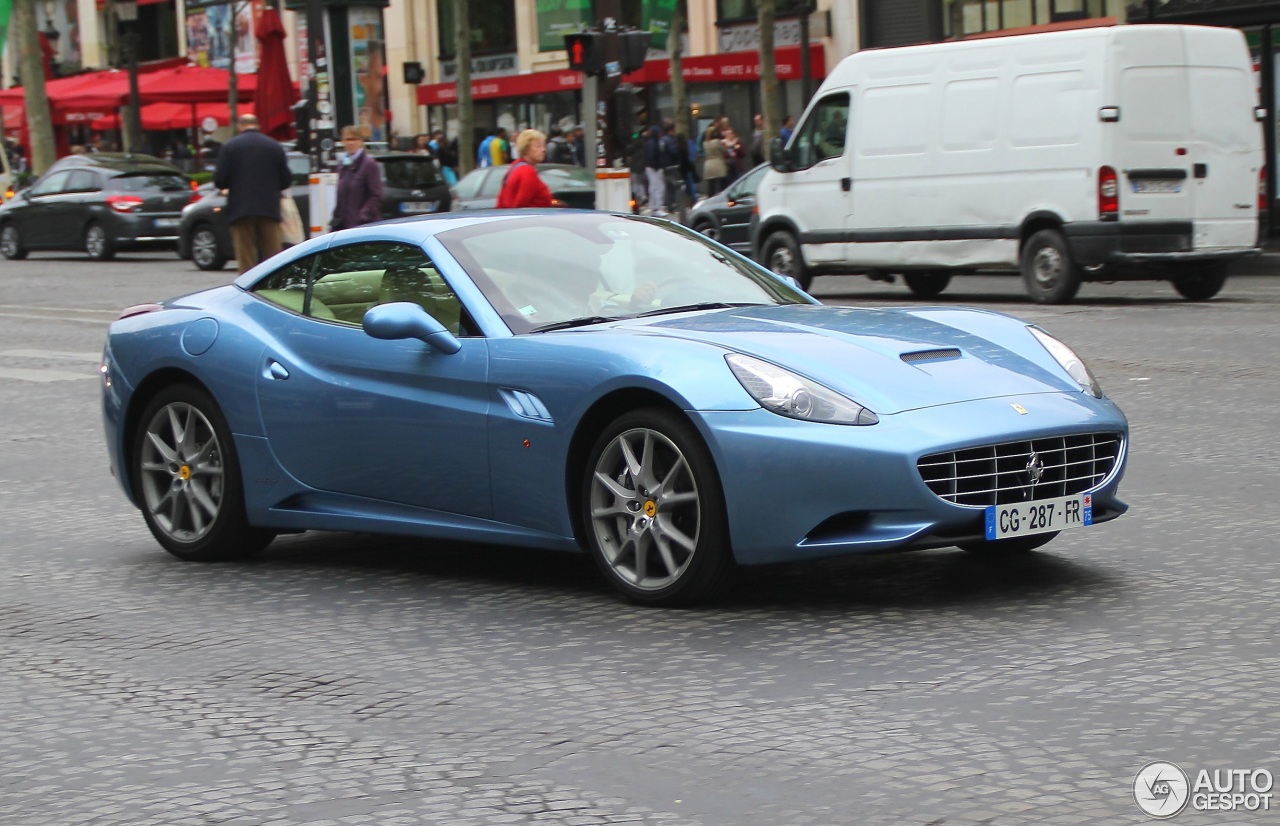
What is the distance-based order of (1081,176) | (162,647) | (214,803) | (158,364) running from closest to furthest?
(214,803)
(162,647)
(158,364)
(1081,176)

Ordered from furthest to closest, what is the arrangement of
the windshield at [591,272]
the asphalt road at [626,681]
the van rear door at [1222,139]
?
the van rear door at [1222,139] → the windshield at [591,272] → the asphalt road at [626,681]

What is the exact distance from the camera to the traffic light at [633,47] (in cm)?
1988

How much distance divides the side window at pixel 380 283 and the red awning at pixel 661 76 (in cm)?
3230

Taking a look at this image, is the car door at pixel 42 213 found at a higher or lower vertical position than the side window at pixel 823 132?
lower

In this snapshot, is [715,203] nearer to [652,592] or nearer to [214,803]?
[652,592]

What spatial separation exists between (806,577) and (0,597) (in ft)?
9.05

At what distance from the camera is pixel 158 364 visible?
7.65 m

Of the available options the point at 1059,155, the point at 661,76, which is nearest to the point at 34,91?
the point at 661,76

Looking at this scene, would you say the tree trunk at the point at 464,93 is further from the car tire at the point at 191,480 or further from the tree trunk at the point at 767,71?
the car tire at the point at 191,480

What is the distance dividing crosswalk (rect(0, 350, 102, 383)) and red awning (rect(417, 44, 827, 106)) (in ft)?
78.4

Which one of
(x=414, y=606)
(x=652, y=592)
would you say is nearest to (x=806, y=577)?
(x=652, y=592)

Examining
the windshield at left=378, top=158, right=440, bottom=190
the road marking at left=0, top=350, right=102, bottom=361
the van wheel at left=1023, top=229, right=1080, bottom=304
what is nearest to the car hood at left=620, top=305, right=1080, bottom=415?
the road marking at left=0, top=350, right=102, bottom=361

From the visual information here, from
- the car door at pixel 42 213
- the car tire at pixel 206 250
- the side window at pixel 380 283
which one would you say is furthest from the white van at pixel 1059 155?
the car door at pixel 42 213

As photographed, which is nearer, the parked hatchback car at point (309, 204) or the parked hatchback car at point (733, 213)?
the parked hatchback car at point (733, 213)
